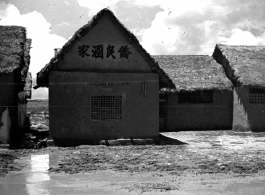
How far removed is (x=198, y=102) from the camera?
22.9 meters

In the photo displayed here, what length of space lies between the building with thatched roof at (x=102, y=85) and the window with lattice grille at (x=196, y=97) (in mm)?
6992

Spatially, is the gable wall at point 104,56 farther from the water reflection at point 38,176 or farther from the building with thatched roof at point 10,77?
the water reflection at point 38,176

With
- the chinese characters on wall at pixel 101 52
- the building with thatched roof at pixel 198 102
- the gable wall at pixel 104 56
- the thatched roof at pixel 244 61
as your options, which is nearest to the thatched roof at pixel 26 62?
the gable wall at pixel 104 56

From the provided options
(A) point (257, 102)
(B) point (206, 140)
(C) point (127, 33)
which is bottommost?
(B) point (206, 140)

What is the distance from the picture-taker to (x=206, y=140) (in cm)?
1762

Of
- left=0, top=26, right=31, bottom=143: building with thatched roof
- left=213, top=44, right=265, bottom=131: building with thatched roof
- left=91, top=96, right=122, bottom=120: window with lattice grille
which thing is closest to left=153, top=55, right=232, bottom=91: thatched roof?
left=213, top=44, right=265, bottom=131: building with thatched roof

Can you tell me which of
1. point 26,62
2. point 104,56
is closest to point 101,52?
point 104,56

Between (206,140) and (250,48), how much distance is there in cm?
1019

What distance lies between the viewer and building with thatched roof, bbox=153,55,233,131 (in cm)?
2250

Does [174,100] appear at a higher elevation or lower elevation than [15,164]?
higher

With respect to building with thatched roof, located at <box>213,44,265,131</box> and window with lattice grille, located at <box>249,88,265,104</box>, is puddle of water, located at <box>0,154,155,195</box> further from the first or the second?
window with lattice grille, located at <box>249,88,265,104</box>

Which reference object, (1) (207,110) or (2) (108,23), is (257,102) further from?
(2) (108,23)

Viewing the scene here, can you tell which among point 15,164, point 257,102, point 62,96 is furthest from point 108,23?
point 257,102

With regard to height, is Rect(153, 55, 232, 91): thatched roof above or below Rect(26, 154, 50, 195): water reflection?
above
